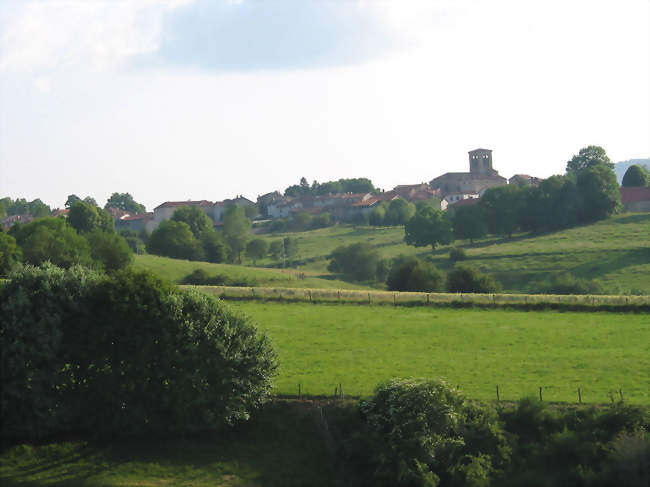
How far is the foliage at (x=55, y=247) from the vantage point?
3012 inches

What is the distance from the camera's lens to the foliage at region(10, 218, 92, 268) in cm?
7650

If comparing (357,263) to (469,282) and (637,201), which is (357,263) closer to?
(469,282)

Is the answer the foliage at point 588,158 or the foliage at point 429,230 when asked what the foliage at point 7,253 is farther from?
the foliage at point 588,158

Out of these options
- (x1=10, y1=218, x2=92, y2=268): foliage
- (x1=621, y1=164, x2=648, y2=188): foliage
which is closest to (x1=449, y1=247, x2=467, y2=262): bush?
(x1=10, y1=218, x2=92, y2=268): foliage

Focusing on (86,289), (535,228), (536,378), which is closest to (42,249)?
(86,289)

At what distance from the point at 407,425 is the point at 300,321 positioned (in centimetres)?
2032

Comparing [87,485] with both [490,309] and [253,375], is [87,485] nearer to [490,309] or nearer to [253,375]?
[253,375]

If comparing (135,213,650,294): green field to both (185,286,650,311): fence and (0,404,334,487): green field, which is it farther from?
(0,404,334,487): green field

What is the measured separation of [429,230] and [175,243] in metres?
42.5

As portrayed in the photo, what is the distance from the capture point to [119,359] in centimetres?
3178

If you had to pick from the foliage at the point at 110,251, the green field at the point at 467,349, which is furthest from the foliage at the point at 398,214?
the green field at the point at 467,349

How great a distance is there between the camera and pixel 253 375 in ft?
104

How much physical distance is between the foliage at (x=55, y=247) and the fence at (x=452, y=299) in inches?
966

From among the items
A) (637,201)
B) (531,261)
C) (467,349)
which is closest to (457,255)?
(531,261)
